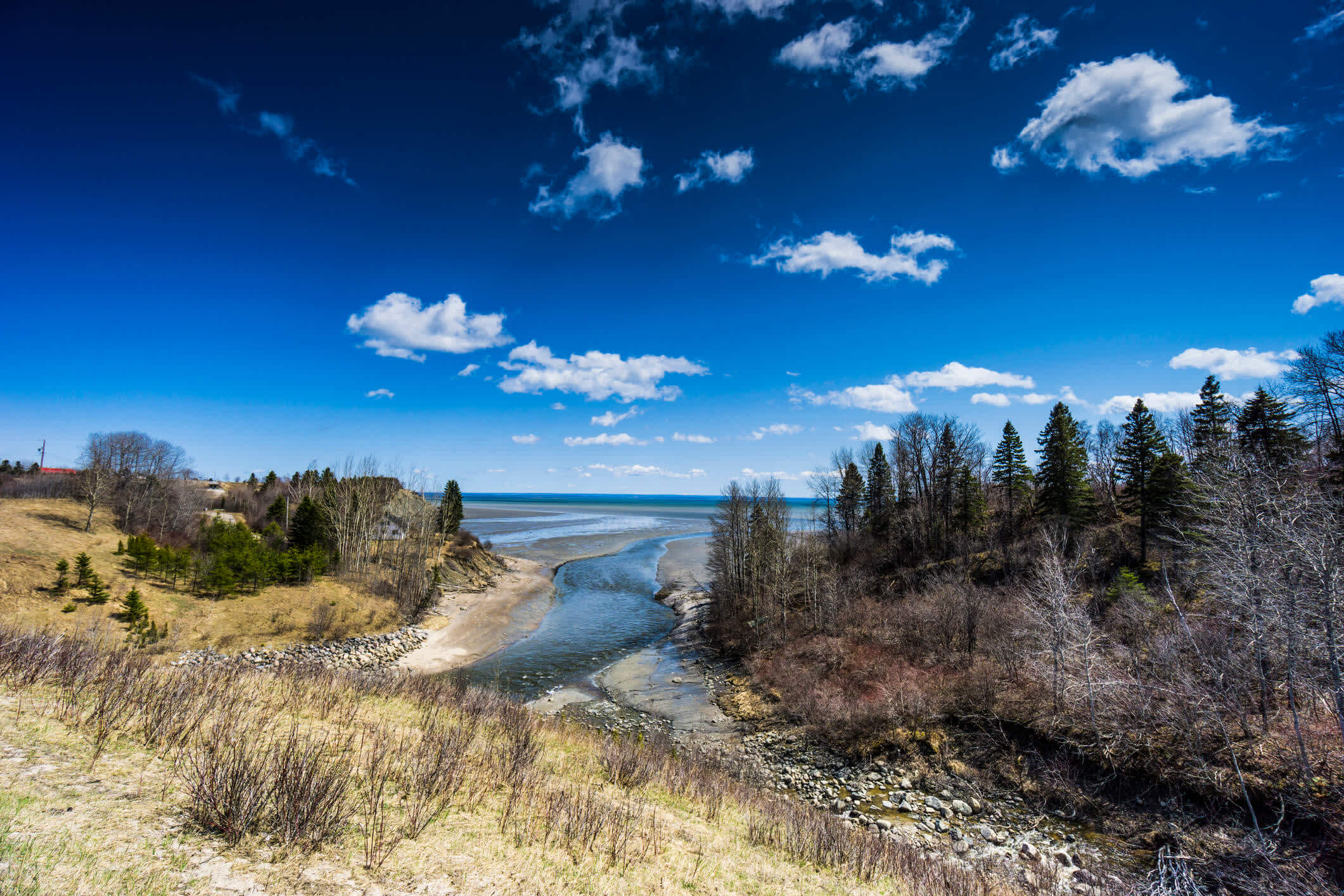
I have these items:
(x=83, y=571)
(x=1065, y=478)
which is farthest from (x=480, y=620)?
(x=1065, y=478)

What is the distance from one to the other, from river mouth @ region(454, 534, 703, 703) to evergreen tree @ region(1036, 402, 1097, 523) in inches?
1305

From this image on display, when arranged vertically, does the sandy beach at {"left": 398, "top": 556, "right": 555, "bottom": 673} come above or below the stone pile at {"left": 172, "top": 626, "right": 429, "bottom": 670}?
below

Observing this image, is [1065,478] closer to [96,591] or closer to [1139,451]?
[1139,451]

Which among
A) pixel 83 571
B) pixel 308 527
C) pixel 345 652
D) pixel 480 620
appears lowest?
pixel 480 620

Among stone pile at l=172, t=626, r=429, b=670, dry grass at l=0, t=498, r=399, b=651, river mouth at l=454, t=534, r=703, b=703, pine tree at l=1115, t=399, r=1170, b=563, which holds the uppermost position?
pine tree at l=1115, t=399, r=1170, b=563

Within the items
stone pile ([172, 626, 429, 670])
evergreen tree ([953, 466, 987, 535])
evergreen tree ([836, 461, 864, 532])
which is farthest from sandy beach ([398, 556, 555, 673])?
evergreen tree ([953, 466, 987, 535])

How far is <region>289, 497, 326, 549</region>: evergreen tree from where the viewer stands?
43.4 m

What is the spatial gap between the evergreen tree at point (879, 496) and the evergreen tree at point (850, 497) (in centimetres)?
118

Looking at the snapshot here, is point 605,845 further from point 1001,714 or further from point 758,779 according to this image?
point 1001,714

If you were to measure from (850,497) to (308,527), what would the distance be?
5418cm

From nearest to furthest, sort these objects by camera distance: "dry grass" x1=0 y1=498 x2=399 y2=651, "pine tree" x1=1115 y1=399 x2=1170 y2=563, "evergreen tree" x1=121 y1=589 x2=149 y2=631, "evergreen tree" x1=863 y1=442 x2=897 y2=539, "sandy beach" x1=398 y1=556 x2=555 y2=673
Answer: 1. "dry grass" x1=0 y1=498 x2=399 y2=651
2. "evergreen tree" x1=121 y1=589 x2=149 y2=631
3. "sandy beach" x1=398 y1=556 x2=555 y2=673
4. "pine tree" x1=1115 y1=399 x2=1170 y2=563
5. "evergreen tree" x1=863 y1=442 x2=897 y2=539

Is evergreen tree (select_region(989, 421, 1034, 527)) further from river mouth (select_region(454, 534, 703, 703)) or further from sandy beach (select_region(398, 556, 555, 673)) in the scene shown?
sandy beach (select_region(398, 556, 555, 673))

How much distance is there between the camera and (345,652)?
1179 inches

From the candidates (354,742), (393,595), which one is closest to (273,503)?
(393,595)
